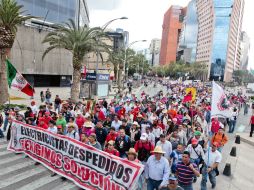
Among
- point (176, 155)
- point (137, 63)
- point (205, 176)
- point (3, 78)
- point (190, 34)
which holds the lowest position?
point (205, 176)

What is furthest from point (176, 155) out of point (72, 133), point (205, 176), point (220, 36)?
point (220, 36)

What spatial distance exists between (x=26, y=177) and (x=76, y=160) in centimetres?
165

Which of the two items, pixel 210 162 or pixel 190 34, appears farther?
pixel 190 34

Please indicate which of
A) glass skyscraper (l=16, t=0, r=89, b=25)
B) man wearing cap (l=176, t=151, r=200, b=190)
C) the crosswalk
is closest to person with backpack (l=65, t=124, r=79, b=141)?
the crosswalk

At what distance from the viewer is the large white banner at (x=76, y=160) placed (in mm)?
6016

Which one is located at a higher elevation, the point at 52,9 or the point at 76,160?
the point at 52,9

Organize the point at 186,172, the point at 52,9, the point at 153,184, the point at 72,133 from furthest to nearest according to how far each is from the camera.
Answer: the point at 52,9 → the point at 72,133 → the point at 153,184 → the point at 186,172

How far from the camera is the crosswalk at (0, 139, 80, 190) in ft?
23.6

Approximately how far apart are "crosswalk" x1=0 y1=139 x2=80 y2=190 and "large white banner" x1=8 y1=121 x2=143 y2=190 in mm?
219

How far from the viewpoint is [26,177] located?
7.66 meters

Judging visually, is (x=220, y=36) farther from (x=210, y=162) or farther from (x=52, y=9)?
(x=210, y=162)

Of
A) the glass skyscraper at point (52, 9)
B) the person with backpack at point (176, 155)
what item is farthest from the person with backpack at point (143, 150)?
the glass skyscraper at point (52, 9)

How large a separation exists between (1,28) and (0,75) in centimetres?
364

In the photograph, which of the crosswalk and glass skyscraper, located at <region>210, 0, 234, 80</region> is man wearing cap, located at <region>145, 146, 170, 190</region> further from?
glass skyscraper, located at <region>210, 0, 234, 80</region>
